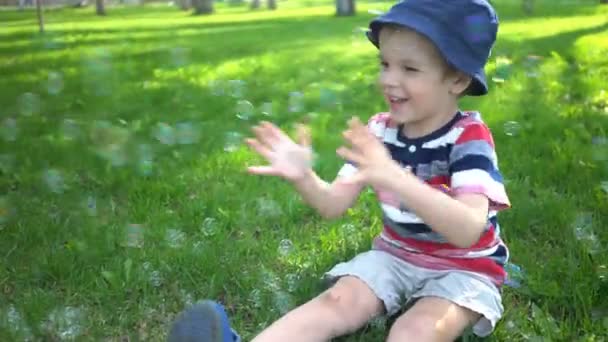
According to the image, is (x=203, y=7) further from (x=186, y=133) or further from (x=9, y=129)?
(x=186, y=133)

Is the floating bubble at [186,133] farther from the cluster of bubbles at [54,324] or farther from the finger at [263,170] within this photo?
the finger at [263,170]

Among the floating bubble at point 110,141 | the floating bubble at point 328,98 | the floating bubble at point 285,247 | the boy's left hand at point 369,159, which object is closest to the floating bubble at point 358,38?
the floating bubble at point 328,98

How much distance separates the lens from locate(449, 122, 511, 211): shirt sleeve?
2549 mm

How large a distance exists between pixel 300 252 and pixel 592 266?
1.28 metres

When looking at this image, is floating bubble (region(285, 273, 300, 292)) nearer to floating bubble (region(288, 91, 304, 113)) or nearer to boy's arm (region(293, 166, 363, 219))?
boy's arm (region(293, 166, 363, 219))

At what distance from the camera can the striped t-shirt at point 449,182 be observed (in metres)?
2.60

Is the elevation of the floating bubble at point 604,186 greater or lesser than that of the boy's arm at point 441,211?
lesser

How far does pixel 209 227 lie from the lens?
12.3 feet

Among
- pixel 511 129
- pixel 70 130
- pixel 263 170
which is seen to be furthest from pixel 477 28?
pixel 70 130

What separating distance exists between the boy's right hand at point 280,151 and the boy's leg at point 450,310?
634mm

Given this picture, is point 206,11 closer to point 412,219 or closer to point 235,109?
point 235,109

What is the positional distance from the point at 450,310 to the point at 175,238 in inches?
60.4

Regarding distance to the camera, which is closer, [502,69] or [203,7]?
[502,69]

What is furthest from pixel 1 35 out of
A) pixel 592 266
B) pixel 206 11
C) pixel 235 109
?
pixel 592 266
